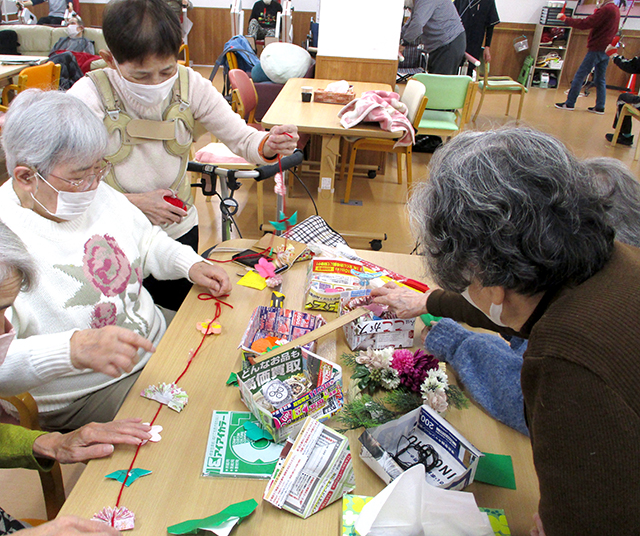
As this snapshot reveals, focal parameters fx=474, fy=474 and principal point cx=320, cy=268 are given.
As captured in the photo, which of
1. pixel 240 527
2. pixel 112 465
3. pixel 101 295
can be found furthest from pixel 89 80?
pixel 240 527

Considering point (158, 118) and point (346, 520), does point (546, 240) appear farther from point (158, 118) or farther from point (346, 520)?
point (158, 118)

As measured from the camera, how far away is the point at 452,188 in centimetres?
80

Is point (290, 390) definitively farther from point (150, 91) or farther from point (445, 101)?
point (445, 101)

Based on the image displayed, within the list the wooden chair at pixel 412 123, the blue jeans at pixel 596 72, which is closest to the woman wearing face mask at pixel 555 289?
the wooden chair at pixel 412 123

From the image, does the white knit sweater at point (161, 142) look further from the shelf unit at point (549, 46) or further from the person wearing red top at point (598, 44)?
the shelf unit at point (549, 46)

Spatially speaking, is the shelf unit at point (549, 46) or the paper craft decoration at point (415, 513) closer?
the paper craft decoration at point (415, 513)

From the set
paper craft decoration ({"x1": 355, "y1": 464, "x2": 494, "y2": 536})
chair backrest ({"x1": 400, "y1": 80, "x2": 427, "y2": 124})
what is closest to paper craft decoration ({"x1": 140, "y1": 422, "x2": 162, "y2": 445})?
paper craft decoration ({"x1": 355, "y1": 464, "x2": 494, "y2": 536})

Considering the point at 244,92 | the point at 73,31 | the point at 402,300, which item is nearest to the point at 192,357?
the point at 402,300

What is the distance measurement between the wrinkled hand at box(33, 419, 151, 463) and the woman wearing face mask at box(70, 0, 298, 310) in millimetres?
848

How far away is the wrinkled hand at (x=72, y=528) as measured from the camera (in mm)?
773

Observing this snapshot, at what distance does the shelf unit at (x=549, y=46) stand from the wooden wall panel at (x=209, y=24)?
442 cm

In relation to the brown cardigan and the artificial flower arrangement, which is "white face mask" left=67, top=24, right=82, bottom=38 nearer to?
the artificial flower arrangement

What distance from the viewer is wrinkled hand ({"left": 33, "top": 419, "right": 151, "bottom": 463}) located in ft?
3.17

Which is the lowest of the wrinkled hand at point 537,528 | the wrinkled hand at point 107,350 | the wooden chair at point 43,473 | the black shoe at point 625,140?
the wooden chair at point 43,473
